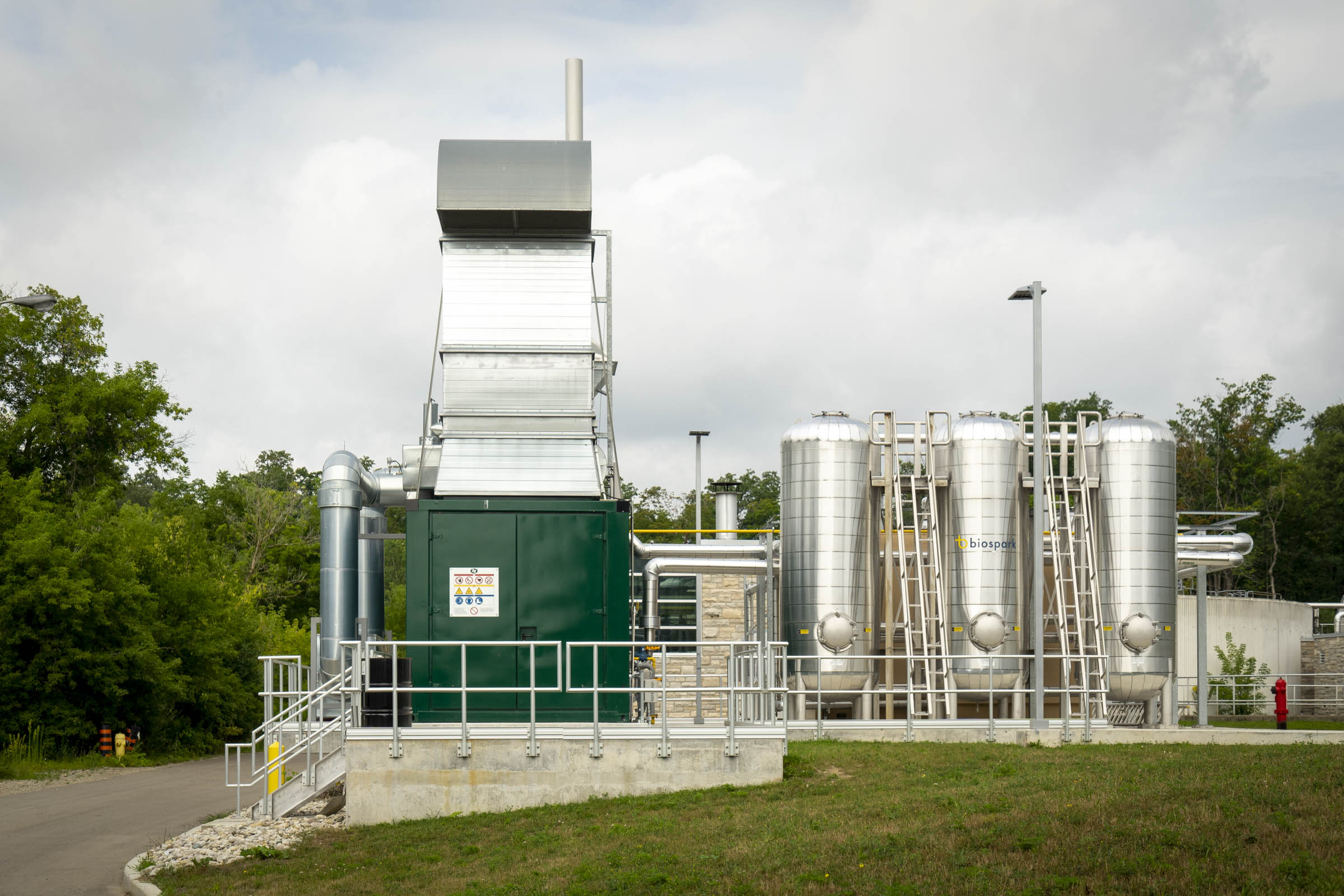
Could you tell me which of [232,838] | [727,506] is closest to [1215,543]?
[727,506]

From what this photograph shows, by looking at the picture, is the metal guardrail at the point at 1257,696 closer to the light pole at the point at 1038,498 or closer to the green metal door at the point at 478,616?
the light pole at the point at 1038,498

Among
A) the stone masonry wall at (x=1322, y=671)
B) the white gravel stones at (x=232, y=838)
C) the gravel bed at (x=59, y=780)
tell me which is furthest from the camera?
the stone masonry wall at (x=1322, y=671)

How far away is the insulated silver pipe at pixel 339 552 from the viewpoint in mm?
18172

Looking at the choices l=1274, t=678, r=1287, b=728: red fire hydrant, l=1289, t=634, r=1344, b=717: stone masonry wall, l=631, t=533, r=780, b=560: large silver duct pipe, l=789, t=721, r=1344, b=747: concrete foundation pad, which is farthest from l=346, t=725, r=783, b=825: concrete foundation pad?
l=1289, t=634, r=1344, b=717: stone masonry wall

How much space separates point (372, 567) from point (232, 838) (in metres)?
6.85

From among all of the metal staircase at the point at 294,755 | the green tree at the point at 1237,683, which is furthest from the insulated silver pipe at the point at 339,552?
the green tree at the point at 1237,683

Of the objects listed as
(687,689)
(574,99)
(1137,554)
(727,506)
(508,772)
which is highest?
(574,99)

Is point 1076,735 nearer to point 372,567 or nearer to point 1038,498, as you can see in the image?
point 1038,498

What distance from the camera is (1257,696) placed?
33.8 meters

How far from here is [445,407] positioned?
61.2 feet

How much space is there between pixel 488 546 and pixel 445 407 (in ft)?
8.46

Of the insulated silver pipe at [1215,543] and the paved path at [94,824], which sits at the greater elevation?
the insulated silver pipe at [1215,543]

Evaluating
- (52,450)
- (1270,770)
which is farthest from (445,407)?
(52,450)

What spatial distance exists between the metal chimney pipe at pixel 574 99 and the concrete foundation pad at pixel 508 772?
11.9m
